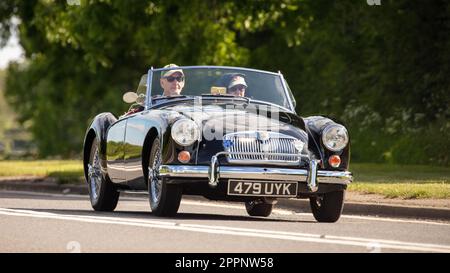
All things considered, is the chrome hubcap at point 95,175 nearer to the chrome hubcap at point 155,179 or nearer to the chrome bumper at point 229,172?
the chrome hubcap at point 155,179

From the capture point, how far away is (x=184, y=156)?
40.5 ft

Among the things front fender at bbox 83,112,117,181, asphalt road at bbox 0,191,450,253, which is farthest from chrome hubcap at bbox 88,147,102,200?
asphalt road at bbox 0,191,450,253

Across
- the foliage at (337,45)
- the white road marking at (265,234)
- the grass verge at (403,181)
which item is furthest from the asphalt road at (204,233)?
the foliage at (337,45)

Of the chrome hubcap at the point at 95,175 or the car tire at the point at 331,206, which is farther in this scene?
the chrome hubcap at the point at 95,175

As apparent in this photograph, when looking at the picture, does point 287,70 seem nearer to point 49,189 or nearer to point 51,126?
point 49,189

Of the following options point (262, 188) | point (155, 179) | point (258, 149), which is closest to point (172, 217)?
point (155, 179)

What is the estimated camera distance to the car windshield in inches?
552

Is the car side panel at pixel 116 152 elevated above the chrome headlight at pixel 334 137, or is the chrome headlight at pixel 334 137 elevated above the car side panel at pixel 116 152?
the chrome headlight at pixel 334 137

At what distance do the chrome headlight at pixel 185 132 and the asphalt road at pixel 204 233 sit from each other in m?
0.78

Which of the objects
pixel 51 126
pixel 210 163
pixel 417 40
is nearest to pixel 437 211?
pixel 210 163

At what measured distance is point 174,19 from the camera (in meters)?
28.2

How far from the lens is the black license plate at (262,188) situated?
12258 mm

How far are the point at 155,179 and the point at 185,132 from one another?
77 centimetres

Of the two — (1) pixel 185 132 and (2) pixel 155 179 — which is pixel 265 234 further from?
(2) pixel 155 179
